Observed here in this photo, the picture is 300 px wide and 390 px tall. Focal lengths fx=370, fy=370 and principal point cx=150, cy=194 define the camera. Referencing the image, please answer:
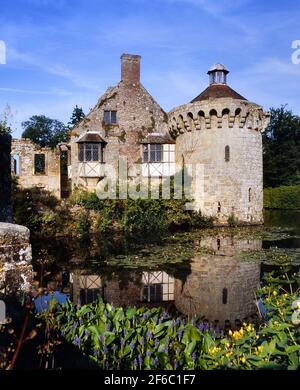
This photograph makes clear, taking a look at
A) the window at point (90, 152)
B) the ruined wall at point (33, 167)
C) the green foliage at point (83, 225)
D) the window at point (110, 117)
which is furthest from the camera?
the window at point (110, 117)

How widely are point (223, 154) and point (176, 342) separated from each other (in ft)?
52.3

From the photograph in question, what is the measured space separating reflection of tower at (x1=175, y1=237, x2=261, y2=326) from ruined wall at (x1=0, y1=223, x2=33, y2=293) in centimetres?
303

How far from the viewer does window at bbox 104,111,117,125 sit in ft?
69.7

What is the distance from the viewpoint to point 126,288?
761 centimetres

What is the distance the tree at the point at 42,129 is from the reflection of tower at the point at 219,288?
A: 156ft

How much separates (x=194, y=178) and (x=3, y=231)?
1605 cm

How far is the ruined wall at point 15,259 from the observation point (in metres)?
3.61

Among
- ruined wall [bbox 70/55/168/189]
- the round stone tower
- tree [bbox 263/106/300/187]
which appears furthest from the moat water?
tree [bbox 263/106/300/187]

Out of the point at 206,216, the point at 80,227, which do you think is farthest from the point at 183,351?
the point at 206,216

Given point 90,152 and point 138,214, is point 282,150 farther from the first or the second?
point 138,214

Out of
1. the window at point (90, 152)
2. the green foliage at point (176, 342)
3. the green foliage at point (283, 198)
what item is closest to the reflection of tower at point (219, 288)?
the green foliage at point (176, 342)

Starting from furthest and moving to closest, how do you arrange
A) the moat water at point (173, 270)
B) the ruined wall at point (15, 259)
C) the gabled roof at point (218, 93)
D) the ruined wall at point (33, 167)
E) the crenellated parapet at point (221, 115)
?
the ruined wall at point (33, 167) → the gabled roof at point (218, 93) → the crenellated parapet at point (221, 115) → the moat water at point (173, 270) → the ruined wall at point (15, 259)

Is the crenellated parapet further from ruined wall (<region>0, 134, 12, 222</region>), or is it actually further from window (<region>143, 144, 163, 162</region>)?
ruined wall (<region>0, 134, 12, 222</region>)

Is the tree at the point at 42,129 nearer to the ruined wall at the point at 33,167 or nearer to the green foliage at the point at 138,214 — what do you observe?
the ruined wall at the point at 33,167
